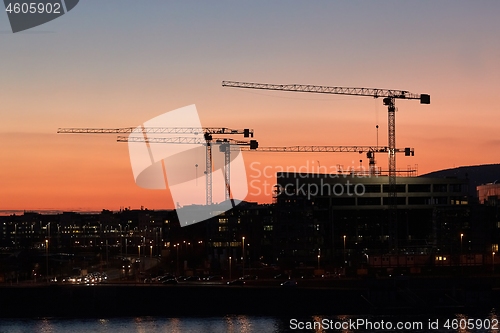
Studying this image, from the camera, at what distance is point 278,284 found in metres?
57.7

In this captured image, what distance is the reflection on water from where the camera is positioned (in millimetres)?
46469

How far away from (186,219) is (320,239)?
2904 centimetres

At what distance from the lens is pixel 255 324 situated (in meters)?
49.3

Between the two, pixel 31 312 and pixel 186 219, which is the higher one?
pixel 186 219

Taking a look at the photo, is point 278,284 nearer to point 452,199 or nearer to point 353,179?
point 353,179

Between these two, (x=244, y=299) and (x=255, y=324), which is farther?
(x=244, y=299)

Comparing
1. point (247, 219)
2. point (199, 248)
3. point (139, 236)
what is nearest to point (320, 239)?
point (247, 219)

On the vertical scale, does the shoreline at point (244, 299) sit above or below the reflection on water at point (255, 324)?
above

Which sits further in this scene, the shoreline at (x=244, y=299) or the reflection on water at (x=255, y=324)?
the shoreline at (x=244, y=299)

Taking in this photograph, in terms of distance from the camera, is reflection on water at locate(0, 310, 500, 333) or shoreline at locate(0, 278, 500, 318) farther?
shoreline at locate(0, 278, 500, 318)

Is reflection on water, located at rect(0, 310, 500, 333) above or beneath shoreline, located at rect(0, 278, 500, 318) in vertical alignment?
beneath

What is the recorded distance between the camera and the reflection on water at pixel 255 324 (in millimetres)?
46469

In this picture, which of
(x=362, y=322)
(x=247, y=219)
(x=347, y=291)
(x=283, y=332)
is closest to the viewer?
(x=283, y=332)

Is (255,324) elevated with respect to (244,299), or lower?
lower
